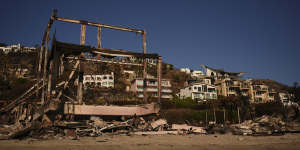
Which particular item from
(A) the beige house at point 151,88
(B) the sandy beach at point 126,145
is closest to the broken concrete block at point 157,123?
(B) the sandy beach at point 126,145

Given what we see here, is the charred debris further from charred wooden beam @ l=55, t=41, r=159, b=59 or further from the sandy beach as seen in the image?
the sandy beach

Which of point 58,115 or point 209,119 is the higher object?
point 58,115

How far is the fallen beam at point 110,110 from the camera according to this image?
1006 cm

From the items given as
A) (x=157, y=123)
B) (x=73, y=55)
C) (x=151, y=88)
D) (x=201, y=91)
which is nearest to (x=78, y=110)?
(x=73, y=55)

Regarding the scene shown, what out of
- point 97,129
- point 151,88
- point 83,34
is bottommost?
point 97,129

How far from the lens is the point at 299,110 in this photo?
33094 millimetres

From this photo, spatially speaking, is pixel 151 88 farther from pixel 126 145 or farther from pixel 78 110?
pixel 126 145

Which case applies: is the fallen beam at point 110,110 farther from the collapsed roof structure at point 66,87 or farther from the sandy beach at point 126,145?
the sandy beach at point 126,145

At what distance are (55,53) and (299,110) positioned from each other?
3718 centimetres

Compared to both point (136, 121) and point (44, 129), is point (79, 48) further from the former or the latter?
point (136, 121)

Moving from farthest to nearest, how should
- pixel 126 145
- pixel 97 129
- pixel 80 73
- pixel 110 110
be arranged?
pixel 80 73 → pixel 97 129 → pixel 110 110 → pixel 126 145

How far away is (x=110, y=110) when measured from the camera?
11086 mm

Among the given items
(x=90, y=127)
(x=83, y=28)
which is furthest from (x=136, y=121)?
(x=83, y=28)

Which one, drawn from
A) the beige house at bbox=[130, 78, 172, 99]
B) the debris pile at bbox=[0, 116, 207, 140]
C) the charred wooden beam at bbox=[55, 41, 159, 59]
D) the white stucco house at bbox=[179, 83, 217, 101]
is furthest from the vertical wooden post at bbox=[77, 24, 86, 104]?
the white stucco house at bbox=[179, 83, 217, 101]
